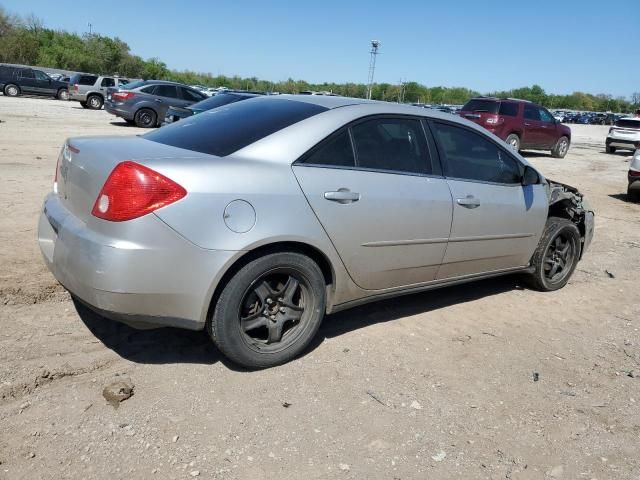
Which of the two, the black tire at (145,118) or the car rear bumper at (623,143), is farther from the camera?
the car rear bumper at (623,143)

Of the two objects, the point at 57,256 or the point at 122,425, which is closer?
the point at 122,425

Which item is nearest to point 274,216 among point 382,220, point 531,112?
point 382,220

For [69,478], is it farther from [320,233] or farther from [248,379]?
[320,233]

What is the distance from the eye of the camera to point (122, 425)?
2795 mm

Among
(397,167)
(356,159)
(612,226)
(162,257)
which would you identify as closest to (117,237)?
(162,257)

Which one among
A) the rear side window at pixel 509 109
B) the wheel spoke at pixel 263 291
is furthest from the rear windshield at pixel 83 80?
the wheel spoke at pixel 263 291

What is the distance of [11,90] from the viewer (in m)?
31.1

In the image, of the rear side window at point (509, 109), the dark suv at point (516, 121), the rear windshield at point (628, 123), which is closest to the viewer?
the dark suv at point (516, 121)

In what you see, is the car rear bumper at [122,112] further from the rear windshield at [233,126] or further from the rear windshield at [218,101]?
the rear windshield at [233,126]

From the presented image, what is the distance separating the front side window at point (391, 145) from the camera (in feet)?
12.2

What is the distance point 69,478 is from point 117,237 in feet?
3.74

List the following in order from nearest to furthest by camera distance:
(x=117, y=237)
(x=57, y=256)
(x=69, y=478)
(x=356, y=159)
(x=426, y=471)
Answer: (x=69, y=478) → (x=426, y=471) → (x=117, y=237) → (x=57, y=256) → (x=356, y=159)

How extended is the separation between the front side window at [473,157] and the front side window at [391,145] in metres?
0.23

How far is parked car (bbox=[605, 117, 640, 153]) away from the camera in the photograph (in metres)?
22.8
